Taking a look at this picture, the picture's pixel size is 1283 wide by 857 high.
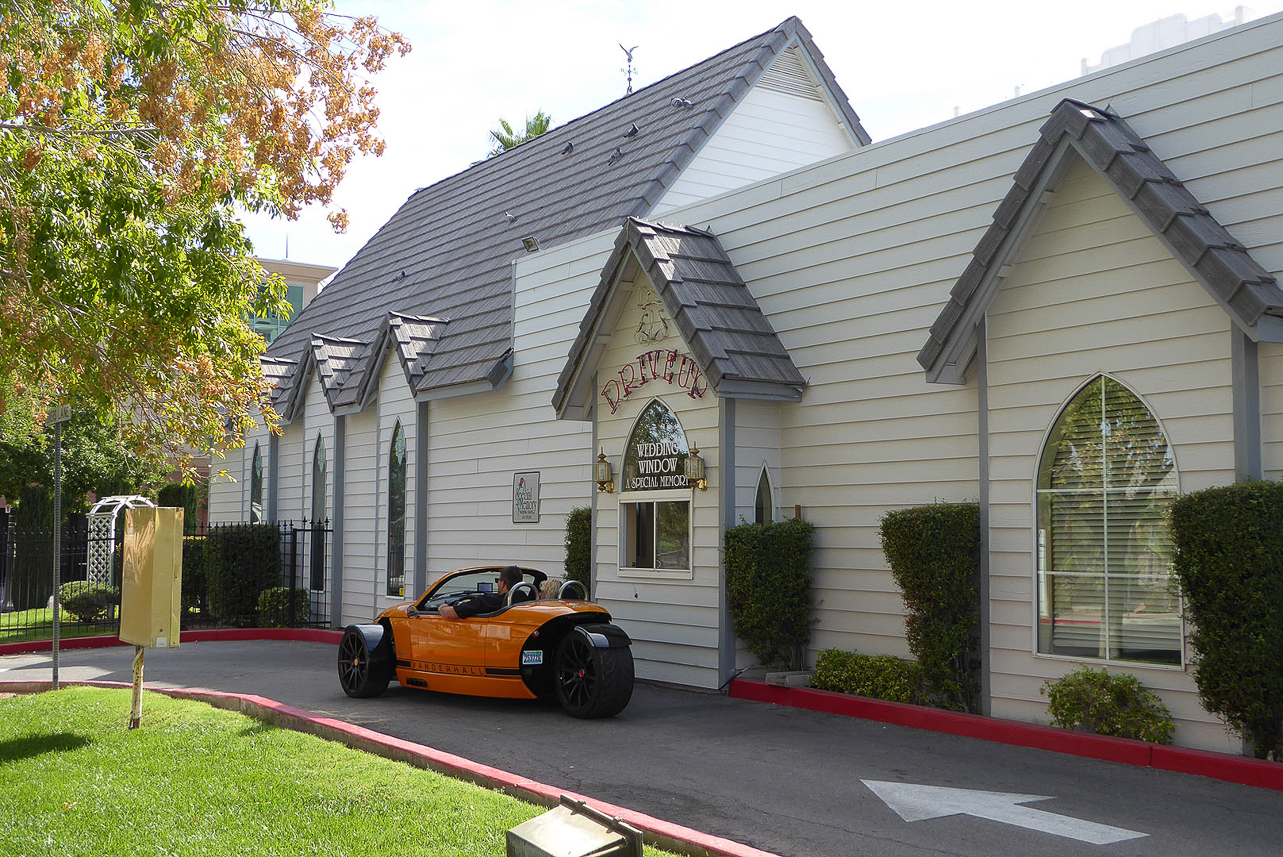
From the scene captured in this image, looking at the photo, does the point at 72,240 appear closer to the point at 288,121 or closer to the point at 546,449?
the point at 288,121

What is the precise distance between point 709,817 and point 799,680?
4.91 m

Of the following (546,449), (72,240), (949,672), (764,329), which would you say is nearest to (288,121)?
(72,240)

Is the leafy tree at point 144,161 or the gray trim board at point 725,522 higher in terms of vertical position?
the leafy tree at point 144,161

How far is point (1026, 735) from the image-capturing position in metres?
9.51

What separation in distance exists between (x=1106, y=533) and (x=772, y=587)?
3581 millimetres

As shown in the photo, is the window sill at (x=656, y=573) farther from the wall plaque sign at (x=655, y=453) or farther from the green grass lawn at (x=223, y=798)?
the green grass lawn at (x=223, y=798)

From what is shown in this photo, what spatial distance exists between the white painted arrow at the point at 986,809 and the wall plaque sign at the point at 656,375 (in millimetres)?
5803

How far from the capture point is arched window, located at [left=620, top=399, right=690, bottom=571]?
1330cm

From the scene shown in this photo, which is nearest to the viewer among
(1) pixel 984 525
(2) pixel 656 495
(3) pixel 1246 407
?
(3) pixel 1246 407

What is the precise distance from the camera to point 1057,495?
32.6ft

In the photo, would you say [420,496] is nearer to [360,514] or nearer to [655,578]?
[360,514]

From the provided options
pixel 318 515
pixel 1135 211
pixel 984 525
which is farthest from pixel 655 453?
pixel 318 515

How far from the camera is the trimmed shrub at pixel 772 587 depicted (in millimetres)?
11992

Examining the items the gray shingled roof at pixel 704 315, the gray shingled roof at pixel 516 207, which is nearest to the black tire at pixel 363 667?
the gray shingled roof at pixel 704 315
